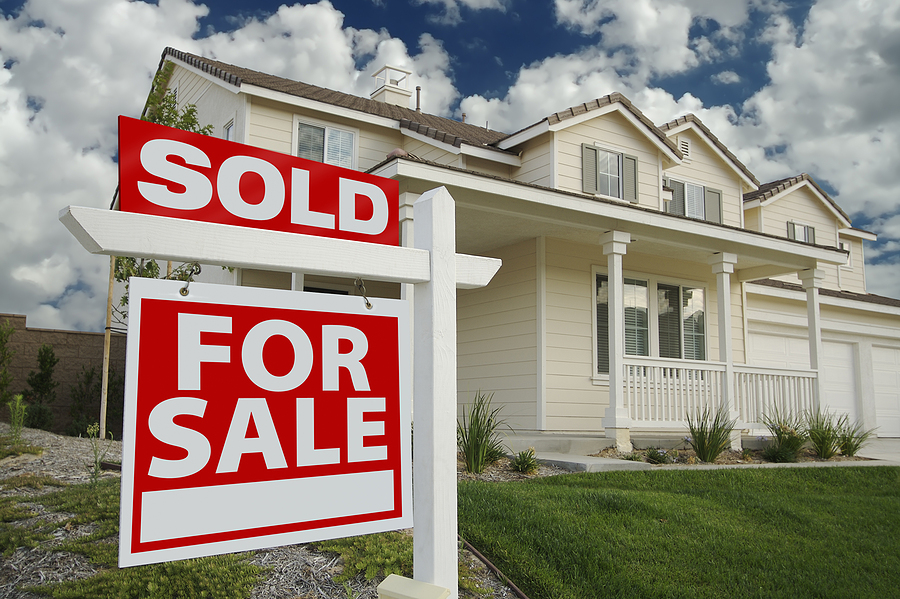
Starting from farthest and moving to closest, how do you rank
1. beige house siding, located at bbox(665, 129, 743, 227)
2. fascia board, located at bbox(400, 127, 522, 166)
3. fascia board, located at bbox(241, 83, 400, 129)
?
1. beige house siding, located at bbox(665, 129, 743, 227)
2. fascia board, located at bbox(400, 127, 522, 166)
3. fascia board, located at bbox(241, 83, 400, 129)

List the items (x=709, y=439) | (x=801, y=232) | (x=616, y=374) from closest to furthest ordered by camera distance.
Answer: (x=709, y=439) < (x=616, y=374) < (x=801, y=232)

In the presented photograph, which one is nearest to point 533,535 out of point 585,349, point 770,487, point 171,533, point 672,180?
point 171,533

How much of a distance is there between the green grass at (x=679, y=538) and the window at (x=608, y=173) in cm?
624

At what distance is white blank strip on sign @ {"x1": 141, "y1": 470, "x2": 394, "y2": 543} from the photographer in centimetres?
171

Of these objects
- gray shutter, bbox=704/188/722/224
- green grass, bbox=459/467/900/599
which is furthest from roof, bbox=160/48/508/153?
green grass, bbox=459/467/900/599

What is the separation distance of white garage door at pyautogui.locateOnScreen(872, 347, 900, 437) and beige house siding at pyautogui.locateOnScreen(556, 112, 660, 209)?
801cm

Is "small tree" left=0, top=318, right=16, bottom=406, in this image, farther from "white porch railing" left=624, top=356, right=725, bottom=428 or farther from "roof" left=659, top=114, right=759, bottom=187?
"roof" left=659, top=114, right=759, bottom=187

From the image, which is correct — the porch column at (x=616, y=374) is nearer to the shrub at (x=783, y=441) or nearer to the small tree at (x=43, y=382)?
the shrub at (x=783, y=441)

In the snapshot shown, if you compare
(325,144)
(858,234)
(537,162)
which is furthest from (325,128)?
(858,234)

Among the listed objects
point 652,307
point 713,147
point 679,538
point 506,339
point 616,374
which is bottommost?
point 679,538

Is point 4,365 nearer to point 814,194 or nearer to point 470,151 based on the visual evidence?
point 470,151

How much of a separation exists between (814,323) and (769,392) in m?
1.77

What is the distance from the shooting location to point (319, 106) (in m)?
11.3

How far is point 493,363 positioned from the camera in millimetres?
11109
